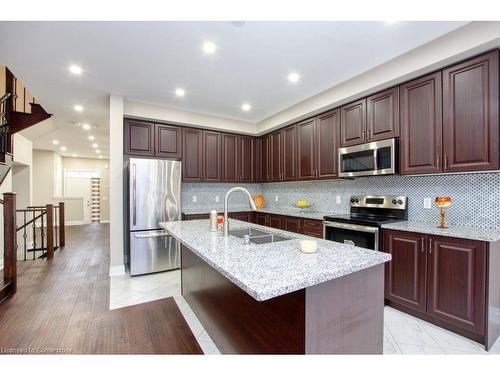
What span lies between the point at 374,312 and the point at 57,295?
3384 mm

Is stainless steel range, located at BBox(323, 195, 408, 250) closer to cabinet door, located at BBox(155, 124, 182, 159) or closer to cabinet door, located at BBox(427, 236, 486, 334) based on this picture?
cabinet door, located at BBox(427, 236, 486, 334)

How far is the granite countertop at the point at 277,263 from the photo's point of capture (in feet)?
3.31

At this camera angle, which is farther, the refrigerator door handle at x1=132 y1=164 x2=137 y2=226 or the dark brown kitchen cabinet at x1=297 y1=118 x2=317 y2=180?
the dark brown kitchen cabinet at x1=297 y1=118 x2=317 y2=180

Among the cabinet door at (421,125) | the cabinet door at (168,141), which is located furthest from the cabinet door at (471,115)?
the cabinet door at (168,141)

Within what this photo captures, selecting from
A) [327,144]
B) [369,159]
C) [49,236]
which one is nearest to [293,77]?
[327,144]

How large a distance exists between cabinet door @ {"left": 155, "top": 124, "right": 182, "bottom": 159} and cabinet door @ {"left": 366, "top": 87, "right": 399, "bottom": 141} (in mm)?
2937

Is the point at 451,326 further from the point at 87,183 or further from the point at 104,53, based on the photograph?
the point at 87,183

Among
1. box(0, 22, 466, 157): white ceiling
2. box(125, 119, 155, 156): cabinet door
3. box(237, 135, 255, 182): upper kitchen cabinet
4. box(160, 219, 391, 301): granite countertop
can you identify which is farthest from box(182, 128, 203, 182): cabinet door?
box(160, 219, 391, 301): granite countertop

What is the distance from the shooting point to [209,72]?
9.53 feet

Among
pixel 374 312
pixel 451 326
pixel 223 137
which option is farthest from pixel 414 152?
pixel 223 137

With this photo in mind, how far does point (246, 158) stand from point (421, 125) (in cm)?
309

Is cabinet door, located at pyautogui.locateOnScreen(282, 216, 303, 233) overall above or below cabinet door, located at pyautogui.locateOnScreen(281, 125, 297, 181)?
below

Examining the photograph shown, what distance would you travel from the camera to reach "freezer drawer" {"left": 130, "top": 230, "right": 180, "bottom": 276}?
3545 millimetres

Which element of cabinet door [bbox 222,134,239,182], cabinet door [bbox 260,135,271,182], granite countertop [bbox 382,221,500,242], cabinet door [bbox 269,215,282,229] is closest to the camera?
granite countertop [bbox 382,221,500,242]
